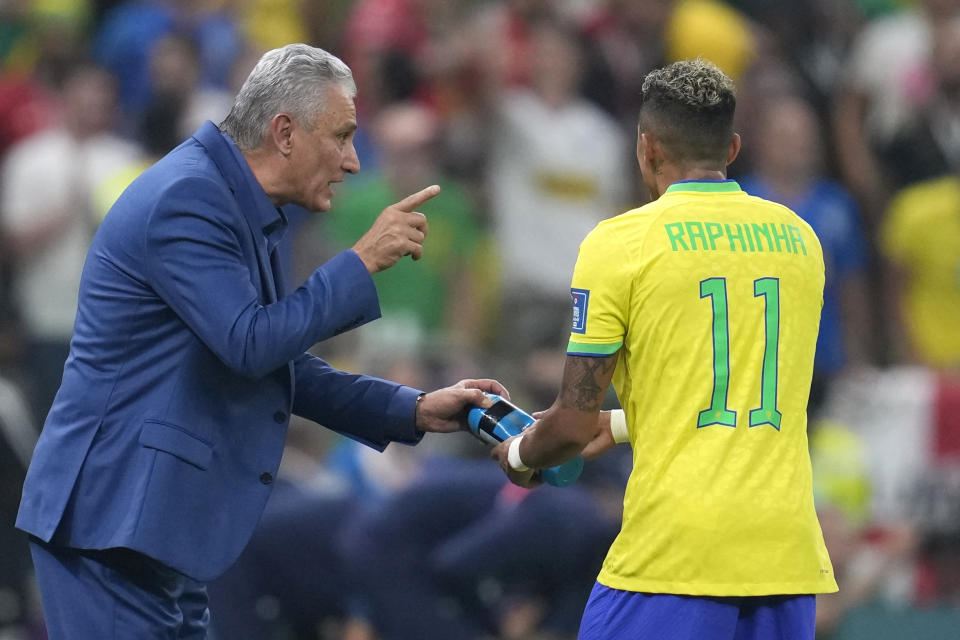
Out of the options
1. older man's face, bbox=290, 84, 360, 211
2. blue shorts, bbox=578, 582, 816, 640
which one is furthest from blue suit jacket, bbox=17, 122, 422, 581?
blue shorts, bbox=578, 582, 816, 640

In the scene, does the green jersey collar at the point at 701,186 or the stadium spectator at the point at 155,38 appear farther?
the stadium spectator at the point at 155,38

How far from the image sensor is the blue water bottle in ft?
14.7

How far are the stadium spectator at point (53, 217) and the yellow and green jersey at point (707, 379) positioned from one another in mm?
5262

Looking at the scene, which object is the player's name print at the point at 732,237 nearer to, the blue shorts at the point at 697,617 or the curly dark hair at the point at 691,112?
the curly dark hair at the point at 691,112

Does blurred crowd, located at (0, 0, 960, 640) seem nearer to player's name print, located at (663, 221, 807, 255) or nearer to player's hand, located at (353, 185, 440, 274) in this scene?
player's hand, located at (353, 185, 440, 274)

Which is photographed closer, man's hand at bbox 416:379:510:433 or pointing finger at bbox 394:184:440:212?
pointing finger at bbox 394:184:440:212

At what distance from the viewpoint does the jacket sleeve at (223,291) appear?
13.0 ft

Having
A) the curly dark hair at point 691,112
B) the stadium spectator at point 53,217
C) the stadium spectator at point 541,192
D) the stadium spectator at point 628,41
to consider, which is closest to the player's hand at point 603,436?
the curly dark hair at point 691,112

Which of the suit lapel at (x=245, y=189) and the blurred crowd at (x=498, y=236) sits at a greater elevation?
the suit lapel at (x=245, y=189)

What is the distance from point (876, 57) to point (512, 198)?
8.34 ft

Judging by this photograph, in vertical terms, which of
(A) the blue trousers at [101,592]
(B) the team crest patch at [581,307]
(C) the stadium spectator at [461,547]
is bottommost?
(C) the stadium spectator at [461,547]

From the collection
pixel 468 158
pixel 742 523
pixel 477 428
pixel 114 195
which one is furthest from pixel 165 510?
pixel 468 158

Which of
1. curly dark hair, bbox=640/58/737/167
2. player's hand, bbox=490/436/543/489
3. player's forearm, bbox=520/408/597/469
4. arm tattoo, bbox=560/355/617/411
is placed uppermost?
curly dark hair, bbox=640/58/737/167

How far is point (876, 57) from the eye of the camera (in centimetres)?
1005
